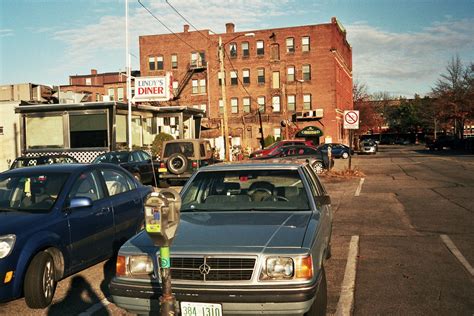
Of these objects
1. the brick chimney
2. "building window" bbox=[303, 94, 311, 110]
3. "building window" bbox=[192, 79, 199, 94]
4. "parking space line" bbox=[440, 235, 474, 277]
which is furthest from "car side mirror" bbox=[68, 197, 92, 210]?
the brick chimney

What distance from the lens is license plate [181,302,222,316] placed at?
3.85 metres

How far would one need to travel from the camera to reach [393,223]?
1025 cm

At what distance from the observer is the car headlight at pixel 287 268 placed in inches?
156

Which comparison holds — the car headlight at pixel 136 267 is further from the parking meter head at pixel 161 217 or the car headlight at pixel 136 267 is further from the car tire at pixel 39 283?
the car tire at pixel 39 283

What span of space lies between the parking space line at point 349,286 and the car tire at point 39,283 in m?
3.12

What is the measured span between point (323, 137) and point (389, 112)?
246 feet

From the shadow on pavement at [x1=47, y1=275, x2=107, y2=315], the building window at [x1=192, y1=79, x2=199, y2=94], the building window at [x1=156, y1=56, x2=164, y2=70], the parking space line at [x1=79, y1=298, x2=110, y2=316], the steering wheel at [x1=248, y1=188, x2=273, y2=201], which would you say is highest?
the building window at [x1=156, y1=56, x2=164, y2=70]

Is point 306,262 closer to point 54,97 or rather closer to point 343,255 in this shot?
point 343,255

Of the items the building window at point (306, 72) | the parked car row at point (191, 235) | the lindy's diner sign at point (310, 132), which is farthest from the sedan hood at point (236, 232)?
the building window at point (306, 72)

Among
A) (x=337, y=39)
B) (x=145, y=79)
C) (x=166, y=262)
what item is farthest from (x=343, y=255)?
(x=337, y=39)

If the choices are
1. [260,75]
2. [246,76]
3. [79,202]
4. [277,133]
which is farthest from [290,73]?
[79,202]

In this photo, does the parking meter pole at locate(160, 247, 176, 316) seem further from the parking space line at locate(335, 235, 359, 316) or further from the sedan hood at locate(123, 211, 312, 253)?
the parking space line at locate(335, 235, 359, 316)

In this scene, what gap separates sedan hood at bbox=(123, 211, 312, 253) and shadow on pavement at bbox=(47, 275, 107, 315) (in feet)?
4.44

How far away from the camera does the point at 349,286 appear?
5887 millimetres
